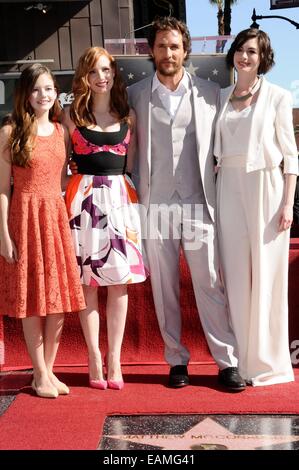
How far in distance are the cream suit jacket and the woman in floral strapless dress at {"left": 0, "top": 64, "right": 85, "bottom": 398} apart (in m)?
0.40

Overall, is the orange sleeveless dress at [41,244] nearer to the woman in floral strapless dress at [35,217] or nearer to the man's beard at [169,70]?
the woman in floral strapless dress at [35,217]

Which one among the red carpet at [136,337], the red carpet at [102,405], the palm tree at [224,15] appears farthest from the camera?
the palm tree at [224,15]

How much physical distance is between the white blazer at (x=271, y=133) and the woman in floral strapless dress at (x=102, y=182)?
1.67ft

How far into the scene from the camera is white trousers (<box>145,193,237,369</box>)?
338cm

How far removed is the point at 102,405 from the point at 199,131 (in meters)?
1.40

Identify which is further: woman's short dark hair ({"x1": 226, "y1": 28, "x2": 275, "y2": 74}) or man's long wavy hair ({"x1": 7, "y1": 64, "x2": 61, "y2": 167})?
woman's short dark hair ({"x1": 226, "y1": 28, "x2": 275, "y2": 74})

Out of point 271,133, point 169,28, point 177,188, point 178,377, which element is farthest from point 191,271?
point 169,28

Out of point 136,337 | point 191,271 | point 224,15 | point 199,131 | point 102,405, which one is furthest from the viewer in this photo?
point 224,15

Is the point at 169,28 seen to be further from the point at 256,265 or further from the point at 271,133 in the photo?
the point at 256,265

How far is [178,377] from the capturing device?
3430 mm

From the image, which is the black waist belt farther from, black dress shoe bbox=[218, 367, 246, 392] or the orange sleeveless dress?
black dress shoe bbox=[218, 367, 246, 392]

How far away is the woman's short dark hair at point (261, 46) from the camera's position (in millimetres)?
3316

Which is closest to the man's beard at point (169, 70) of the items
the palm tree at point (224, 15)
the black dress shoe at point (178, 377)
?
the black dress shoe at point (178, 377)

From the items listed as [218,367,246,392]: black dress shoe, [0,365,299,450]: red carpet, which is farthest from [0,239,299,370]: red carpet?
[218,367,246,392]: black dress shoe
